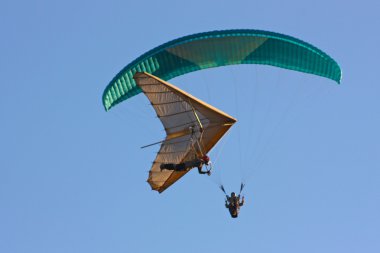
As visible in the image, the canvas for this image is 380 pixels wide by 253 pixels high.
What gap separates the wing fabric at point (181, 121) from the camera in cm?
4053

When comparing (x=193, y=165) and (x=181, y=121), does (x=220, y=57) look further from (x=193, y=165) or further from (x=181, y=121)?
(x=193, y=165)

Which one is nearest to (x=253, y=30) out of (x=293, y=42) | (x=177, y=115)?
(x=293, y=42)

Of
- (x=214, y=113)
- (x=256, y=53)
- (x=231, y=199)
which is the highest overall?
(x=256, y=53)

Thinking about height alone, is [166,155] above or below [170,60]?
below

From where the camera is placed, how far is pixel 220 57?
42.5m

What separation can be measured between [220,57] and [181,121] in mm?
3027

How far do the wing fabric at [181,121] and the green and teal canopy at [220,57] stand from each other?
1.38 meters

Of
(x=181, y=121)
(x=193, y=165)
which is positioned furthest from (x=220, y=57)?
(x=193, y=165)

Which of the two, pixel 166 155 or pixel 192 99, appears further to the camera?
pixel 166 155

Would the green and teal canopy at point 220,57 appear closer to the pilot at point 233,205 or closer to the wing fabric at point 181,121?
the wing fabric at point 181,121

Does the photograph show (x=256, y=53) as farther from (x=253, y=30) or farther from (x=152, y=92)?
(x=152, y=92)

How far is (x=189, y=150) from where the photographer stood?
42.2 meters

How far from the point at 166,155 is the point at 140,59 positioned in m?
4.12

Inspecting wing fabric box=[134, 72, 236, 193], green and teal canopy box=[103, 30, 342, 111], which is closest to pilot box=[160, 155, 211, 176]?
wing fabric box=[134, 72, 236, 193]
